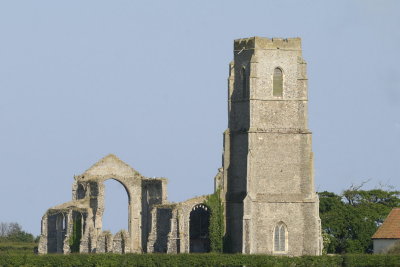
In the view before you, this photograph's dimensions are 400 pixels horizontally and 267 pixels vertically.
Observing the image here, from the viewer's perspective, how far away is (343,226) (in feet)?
327

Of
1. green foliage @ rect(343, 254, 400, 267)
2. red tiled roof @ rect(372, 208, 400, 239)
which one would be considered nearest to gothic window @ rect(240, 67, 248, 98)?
red tiled roof @ rect(372, 208, 400, 239)

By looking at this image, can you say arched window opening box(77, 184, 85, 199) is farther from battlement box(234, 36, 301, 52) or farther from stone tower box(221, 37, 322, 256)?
battlement box(234, 36, 301, 52)

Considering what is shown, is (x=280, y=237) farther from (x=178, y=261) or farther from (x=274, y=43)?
(x=274, y=43)

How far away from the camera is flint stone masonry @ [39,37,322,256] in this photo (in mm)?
88375

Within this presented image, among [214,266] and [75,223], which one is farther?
[75,223]

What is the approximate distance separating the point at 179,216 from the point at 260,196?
484 cm

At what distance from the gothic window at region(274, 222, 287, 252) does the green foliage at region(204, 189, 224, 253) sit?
10.6 ft

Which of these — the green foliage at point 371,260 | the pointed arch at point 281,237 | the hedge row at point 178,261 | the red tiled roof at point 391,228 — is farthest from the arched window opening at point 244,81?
the green foliage at point 371,260

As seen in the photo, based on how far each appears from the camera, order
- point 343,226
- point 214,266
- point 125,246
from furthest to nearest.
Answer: point 343,226, point 125,246, point 214,266

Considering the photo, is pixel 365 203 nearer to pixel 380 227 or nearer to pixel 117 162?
pixel 380 227

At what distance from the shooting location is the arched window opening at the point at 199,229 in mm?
91188

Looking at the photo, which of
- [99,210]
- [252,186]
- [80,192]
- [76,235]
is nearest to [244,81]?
[252,186]

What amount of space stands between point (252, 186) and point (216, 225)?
126 inches

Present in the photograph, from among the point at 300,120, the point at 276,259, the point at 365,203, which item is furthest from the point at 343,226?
the point at 276,259
